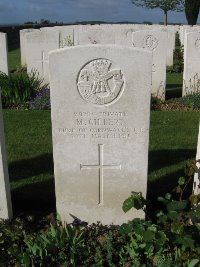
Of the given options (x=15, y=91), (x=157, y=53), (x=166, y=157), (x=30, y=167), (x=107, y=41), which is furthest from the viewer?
(x=107, y=41)

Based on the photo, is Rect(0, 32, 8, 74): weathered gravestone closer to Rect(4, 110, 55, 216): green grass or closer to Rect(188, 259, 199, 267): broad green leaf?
Rect(4, 110, 55, 216): green grass

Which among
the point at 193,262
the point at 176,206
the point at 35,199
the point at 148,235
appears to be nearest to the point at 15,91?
the point at 35,199

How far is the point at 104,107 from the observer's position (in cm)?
349

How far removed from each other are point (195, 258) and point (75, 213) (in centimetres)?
124

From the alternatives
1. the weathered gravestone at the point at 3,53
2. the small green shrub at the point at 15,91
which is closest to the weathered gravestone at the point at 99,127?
the small green shrub at the point at 15,91

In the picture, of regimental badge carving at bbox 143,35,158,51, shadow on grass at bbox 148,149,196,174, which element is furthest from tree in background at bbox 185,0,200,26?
shadow on grass at bbox 148,149,196,174

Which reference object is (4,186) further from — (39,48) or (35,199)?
(39,48)

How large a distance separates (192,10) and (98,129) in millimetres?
27930

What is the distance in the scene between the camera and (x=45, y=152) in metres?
5.77

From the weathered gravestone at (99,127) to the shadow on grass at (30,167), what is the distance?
1262 millimetres

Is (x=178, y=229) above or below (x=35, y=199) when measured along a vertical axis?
above

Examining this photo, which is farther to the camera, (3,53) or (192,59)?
(3,53)

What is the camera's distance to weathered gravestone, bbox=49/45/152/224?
3.34m

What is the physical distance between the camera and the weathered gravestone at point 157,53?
344 inches
